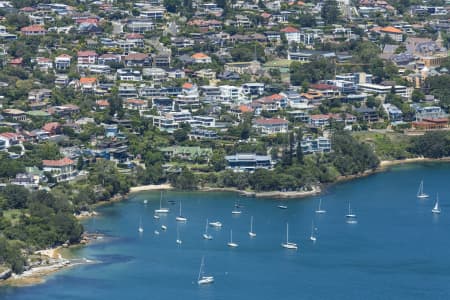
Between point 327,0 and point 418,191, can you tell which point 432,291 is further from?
point 327,0

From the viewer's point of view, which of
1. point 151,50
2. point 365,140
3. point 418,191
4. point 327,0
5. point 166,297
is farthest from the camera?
point 327,0

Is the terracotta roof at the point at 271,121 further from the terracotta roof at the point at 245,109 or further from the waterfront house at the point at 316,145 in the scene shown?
the waterfront house at the point at 316,145

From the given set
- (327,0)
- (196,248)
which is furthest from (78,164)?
(327,0)

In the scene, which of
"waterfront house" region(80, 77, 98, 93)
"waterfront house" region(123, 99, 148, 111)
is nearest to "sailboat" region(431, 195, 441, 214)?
"waterfront house" region(123, 99, 148, 111)

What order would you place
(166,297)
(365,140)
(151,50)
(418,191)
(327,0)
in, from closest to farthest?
(166,297) → (418,191) → (365,140) → (151,50) → (327,0)

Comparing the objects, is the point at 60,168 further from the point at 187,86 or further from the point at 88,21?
the point at 88,21
